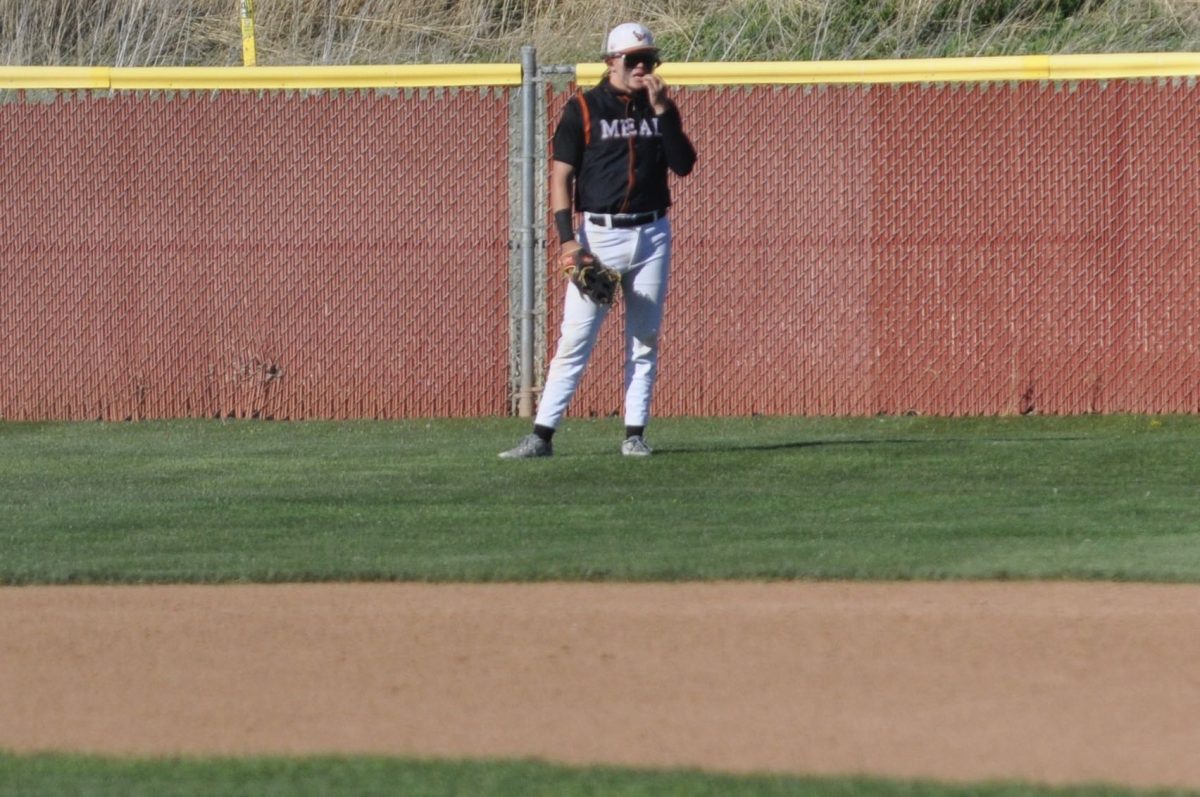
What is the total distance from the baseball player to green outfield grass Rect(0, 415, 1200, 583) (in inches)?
25.4

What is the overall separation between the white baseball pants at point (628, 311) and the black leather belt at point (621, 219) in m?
0.02

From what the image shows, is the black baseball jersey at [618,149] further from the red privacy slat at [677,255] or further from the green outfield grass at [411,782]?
the green outfield grass at [411,782]

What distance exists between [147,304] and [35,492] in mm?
3408

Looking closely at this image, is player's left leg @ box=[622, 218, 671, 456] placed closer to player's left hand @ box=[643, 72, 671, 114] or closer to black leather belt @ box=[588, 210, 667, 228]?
black leather belt @ box=[588, 210, 667, 228]

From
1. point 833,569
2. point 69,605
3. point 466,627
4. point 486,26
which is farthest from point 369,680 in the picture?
point 486,26

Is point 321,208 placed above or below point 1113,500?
above

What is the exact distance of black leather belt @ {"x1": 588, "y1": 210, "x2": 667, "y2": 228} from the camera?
841 cm

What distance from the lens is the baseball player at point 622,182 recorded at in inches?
328

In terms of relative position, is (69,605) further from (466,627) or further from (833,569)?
(833,569)

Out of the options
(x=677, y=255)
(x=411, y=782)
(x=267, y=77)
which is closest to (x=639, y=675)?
(x=411, y=782)

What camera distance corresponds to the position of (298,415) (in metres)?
11.4

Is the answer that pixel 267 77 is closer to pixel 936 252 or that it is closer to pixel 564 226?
pixel 564 226

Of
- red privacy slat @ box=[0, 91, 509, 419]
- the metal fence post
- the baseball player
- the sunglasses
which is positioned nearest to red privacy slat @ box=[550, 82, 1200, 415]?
the metal fence post

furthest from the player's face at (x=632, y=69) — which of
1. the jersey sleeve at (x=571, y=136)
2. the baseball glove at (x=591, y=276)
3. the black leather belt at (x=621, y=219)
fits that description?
the baseball glove at (x=591, y=276)
